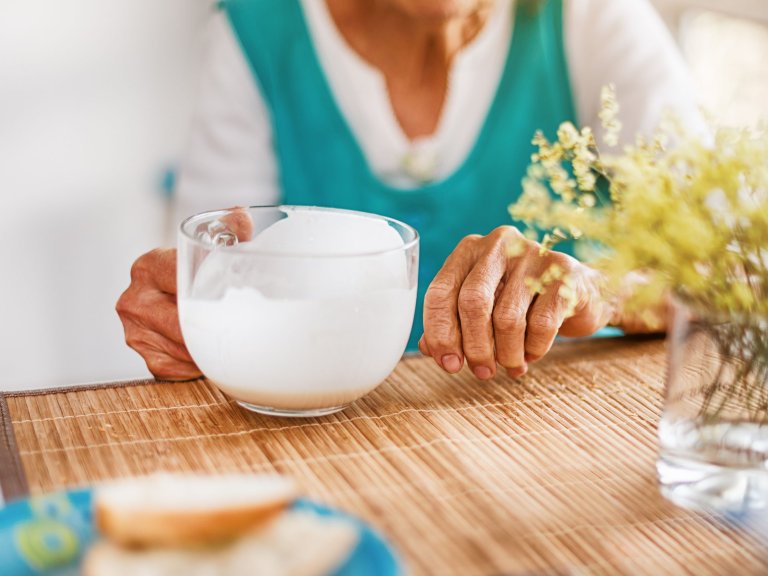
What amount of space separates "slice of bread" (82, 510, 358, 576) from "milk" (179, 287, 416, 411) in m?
0.20

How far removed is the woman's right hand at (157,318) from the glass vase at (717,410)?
1.39ft

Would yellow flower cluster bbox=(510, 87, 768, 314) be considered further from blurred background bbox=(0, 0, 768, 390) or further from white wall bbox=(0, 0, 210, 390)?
white wall bbox=(0, 0, 210, 390)

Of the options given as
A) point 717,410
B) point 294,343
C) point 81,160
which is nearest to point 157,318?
point 294,343

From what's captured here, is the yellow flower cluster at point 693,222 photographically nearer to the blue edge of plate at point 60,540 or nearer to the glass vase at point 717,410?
the glass vase at point 717,410

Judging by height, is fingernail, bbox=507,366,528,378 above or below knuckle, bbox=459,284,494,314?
below

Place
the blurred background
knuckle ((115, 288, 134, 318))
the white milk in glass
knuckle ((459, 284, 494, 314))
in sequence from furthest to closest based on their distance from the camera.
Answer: the blurred background, knuckle ((115, 288, 134, 318)), knuckle ((459, 284, 494, 314)), the white milk in glass

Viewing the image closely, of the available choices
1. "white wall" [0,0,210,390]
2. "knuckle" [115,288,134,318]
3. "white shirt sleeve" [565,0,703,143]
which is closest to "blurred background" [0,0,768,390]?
"white wall" [0,0,210,390]

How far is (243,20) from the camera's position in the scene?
1.38 m

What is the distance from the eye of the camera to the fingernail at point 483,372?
2.64ft

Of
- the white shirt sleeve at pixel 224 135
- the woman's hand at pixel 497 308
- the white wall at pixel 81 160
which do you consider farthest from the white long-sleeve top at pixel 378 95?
the white wall at pixel 81 160

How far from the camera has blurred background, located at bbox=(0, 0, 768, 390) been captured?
2.09m

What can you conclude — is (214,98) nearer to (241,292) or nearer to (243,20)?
(243,20)

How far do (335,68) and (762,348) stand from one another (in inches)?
37.4

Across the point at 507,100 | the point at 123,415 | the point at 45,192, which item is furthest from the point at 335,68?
the point at 45,192
